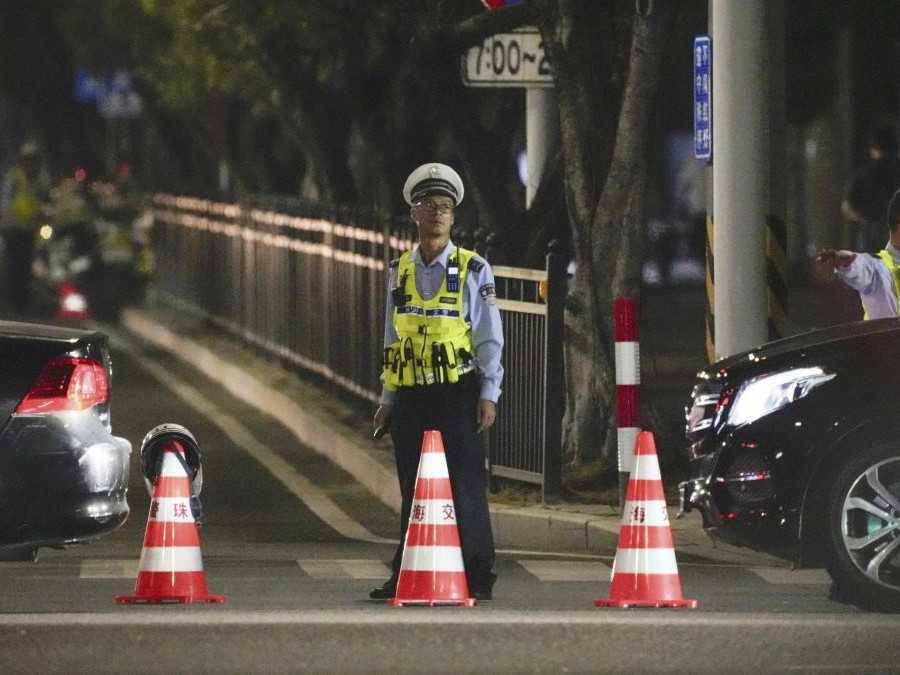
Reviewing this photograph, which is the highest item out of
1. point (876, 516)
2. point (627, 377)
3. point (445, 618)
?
point (627, 377)

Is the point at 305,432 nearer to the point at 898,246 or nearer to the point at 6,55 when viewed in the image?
the point at 898,246

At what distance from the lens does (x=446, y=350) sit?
10062 mm

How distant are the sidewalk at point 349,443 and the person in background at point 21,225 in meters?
2.30

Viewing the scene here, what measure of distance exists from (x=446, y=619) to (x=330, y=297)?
10.7 metres

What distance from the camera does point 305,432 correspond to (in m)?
18.6

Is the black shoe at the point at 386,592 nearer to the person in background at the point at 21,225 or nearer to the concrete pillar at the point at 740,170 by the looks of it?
the concrete pillar at the point at 740,170

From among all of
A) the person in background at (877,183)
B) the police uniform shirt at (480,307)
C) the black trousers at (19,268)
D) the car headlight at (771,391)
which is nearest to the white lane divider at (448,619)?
the car headlight at (771,391)

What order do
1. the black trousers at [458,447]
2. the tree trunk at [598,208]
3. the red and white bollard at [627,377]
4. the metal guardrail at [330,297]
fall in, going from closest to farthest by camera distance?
the black trousers at [458,447] < the red and white bollard at [627,377] < the metal guardrail at [330,297] < the tree trunk at [598,208]

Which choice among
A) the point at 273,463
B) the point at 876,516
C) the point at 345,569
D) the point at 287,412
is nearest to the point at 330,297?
the point at 287,412

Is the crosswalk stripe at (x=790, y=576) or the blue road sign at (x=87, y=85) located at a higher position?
the blue road sign at (x=87, y=85)

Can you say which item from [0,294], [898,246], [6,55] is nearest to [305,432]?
[898,246]

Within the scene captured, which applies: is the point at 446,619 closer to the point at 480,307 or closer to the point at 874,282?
the point at 480,307

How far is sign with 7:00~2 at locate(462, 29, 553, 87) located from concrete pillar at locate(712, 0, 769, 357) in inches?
120

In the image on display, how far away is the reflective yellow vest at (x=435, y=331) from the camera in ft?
33.0
